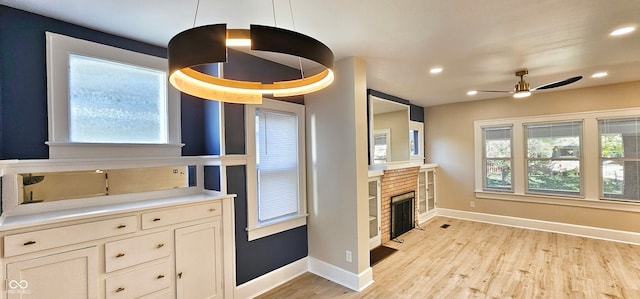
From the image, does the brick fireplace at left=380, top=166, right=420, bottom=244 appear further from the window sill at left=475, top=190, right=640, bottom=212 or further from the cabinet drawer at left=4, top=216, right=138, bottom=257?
the cabinet drawer at left=4, top=216, right=138, bottom=257

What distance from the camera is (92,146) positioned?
6.86 ft

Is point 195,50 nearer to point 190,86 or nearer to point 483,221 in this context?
point 190,86

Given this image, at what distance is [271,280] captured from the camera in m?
2.91

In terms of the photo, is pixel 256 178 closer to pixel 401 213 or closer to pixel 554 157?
pixel 401 213

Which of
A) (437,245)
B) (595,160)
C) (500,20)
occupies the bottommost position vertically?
(437,245)

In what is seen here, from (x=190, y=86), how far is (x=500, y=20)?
7.74 feet

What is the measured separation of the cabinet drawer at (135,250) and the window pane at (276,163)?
39.0 inches

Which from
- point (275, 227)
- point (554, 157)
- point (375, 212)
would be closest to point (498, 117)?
point (554, 157)

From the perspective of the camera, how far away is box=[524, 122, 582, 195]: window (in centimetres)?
457

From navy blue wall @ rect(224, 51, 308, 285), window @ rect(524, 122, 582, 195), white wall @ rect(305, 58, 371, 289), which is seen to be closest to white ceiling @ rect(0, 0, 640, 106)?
white wall @ rect(305, 58, 371, 289)

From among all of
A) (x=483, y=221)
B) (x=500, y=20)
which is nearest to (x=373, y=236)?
(x=483, y=221)

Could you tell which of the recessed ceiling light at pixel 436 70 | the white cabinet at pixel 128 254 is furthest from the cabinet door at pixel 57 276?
Answer: the recessed ceiling light at pixel 436 70

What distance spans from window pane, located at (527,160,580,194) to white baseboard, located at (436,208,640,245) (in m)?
0.60

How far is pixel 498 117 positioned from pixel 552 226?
2.18m
